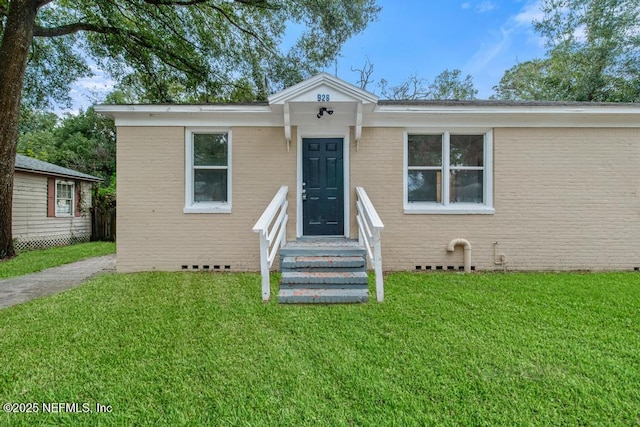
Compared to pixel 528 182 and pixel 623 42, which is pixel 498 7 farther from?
pixel 528 182

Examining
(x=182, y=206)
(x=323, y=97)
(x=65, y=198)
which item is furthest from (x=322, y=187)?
(x=65, y=198)

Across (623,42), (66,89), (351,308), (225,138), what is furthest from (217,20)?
(623,42)

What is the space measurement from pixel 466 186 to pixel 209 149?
5360mm

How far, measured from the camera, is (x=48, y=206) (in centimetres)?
1116

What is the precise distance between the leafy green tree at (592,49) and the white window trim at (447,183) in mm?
11407

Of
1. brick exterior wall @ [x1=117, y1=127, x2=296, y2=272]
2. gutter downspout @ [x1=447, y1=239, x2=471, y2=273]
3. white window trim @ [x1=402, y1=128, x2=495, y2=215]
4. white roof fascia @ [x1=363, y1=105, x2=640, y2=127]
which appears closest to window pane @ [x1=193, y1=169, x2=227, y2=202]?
brick exterior wall @ [x1=117, y1=127, x2=296, y2=272]

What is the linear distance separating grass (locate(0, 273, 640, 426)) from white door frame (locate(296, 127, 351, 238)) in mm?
1996

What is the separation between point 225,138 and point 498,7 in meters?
14.2

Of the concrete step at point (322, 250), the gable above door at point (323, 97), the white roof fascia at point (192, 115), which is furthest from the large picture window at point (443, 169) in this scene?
the white roof fascia at point (192, 115)

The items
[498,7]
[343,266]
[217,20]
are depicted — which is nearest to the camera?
[343,266]

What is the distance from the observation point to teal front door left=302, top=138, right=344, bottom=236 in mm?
6211

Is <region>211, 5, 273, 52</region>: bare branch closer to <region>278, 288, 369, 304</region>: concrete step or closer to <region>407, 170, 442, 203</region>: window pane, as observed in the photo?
<region>407, 170, 442, 203</region>: window pane

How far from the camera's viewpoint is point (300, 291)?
14.2 feet

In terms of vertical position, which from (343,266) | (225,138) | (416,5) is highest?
(416,5)
